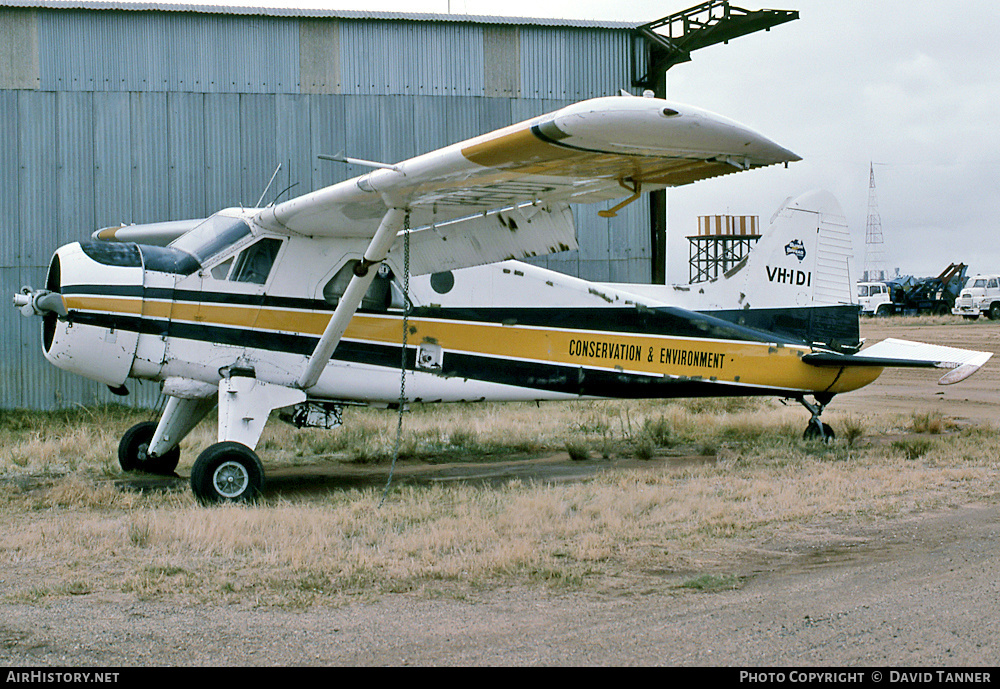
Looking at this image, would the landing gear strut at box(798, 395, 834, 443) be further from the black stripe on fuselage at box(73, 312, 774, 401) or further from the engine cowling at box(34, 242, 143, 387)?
the engine cowling at box(34, 242, 143, 387)

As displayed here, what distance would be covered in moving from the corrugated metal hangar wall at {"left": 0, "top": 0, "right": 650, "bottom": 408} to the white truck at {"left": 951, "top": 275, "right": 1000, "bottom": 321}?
29.1 meters

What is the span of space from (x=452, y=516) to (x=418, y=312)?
8.87ft

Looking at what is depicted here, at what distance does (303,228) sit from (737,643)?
19.2ft

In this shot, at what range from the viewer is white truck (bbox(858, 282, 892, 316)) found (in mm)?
47969

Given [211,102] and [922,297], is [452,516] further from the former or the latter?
[922,297]

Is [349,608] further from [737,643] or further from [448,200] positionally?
[448,200]

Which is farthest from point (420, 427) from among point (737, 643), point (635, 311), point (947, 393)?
point (947, 393)

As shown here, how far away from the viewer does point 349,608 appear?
4.58 meters

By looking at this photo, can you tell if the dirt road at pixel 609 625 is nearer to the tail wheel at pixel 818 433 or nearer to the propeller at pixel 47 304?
the propeller at pixel 47 304

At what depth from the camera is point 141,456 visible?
9.63 meters

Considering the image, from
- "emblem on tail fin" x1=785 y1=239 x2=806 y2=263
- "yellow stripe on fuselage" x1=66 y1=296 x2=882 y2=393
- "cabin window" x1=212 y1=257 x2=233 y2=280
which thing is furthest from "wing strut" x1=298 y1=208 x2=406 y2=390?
"emblem on tail fin" x1=785 y1=239 x2=806 y2=263

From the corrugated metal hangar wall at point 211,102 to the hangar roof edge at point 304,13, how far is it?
36 millimetres

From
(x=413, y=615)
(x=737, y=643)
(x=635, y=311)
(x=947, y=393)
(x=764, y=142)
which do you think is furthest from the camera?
(x=947, y=393)

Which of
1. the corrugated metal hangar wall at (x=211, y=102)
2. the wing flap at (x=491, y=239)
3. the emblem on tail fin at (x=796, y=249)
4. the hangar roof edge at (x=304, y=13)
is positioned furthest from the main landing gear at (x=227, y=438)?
the hangar roof edge at (x=304, y=13)
